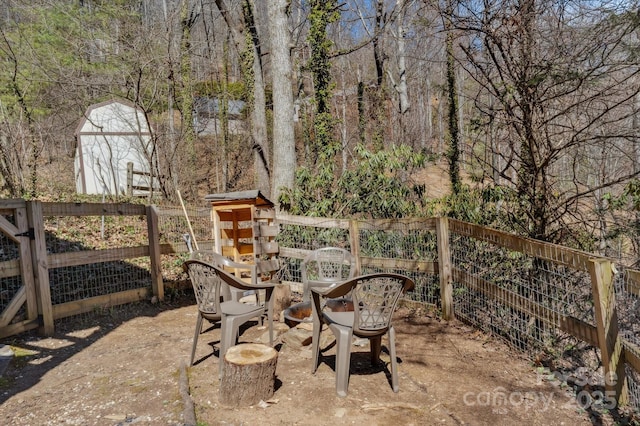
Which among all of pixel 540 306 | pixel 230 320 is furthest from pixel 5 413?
pixel 540 306

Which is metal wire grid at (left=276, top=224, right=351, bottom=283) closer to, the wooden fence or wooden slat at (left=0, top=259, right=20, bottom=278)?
the wooden fence

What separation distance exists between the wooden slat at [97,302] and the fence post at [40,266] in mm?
146

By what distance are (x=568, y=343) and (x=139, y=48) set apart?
9544 millimetres

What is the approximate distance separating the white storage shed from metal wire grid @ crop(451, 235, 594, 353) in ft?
38.1

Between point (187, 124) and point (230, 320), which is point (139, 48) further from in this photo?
point (230, 320)

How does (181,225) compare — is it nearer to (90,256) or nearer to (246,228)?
(246,228)

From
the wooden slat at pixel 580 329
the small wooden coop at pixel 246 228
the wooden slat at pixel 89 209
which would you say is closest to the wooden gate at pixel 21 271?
the wooden slat at pixel 89 209

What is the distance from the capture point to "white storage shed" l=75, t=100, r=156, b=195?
44.7 ft

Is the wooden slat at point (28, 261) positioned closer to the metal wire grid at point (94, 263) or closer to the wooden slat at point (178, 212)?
the metal wire grid at point (94, 263)

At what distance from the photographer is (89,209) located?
5.25 metres

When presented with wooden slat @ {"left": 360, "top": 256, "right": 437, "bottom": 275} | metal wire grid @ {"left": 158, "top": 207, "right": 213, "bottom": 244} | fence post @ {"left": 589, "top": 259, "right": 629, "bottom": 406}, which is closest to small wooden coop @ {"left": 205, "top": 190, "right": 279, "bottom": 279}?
metal wire grid @ {"left": 158, "top": 207, "right": 213, "bottom": 244}

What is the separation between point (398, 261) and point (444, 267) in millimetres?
665

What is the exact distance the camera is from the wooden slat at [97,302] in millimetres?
4875

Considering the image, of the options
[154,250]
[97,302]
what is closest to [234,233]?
[154,250]
